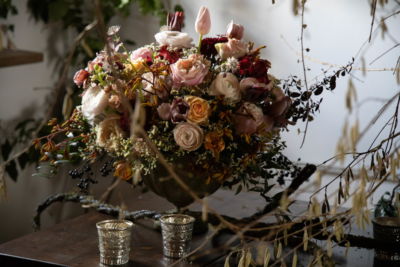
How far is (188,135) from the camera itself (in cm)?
162

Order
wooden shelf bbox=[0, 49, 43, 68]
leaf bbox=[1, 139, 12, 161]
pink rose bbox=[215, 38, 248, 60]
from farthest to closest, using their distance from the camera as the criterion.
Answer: leaf bbox=[1, 139, 12, 161]
wooden shelf bbox=[0, 49, 43, 68]
pink rose bbox=[215, 38, 248, 60]

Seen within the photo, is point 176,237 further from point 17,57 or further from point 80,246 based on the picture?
point 17,57

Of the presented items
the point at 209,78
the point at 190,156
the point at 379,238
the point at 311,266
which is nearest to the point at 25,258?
the point at 190,156

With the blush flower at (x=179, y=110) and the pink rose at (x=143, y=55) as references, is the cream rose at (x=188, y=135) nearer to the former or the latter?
the blush flower at (x=179, y=110)

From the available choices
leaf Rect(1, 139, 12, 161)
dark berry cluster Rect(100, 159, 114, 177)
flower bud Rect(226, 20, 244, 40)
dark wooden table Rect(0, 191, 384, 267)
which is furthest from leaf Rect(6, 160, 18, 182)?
flower bud Rect(226, 20, 244, 40)

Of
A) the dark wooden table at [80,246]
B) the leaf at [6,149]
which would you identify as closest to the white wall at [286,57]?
the leaf at [6,149]

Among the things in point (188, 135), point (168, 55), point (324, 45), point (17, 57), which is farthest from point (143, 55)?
point (324, 45)

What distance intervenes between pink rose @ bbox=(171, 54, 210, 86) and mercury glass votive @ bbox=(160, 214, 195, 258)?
1.17 ft

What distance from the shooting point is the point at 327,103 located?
9.69 ft

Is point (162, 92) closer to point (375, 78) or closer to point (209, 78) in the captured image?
point (209, 78)

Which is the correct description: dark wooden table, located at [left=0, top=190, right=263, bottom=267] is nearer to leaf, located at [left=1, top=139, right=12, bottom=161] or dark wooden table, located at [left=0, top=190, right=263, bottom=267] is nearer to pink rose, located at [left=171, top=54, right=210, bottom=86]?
pink rose, located at [left=171, top=54, right=210, bottom=86]

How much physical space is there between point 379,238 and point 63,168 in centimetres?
191

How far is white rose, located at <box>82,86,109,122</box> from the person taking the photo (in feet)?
5.38

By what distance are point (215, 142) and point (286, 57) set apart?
1.49m
